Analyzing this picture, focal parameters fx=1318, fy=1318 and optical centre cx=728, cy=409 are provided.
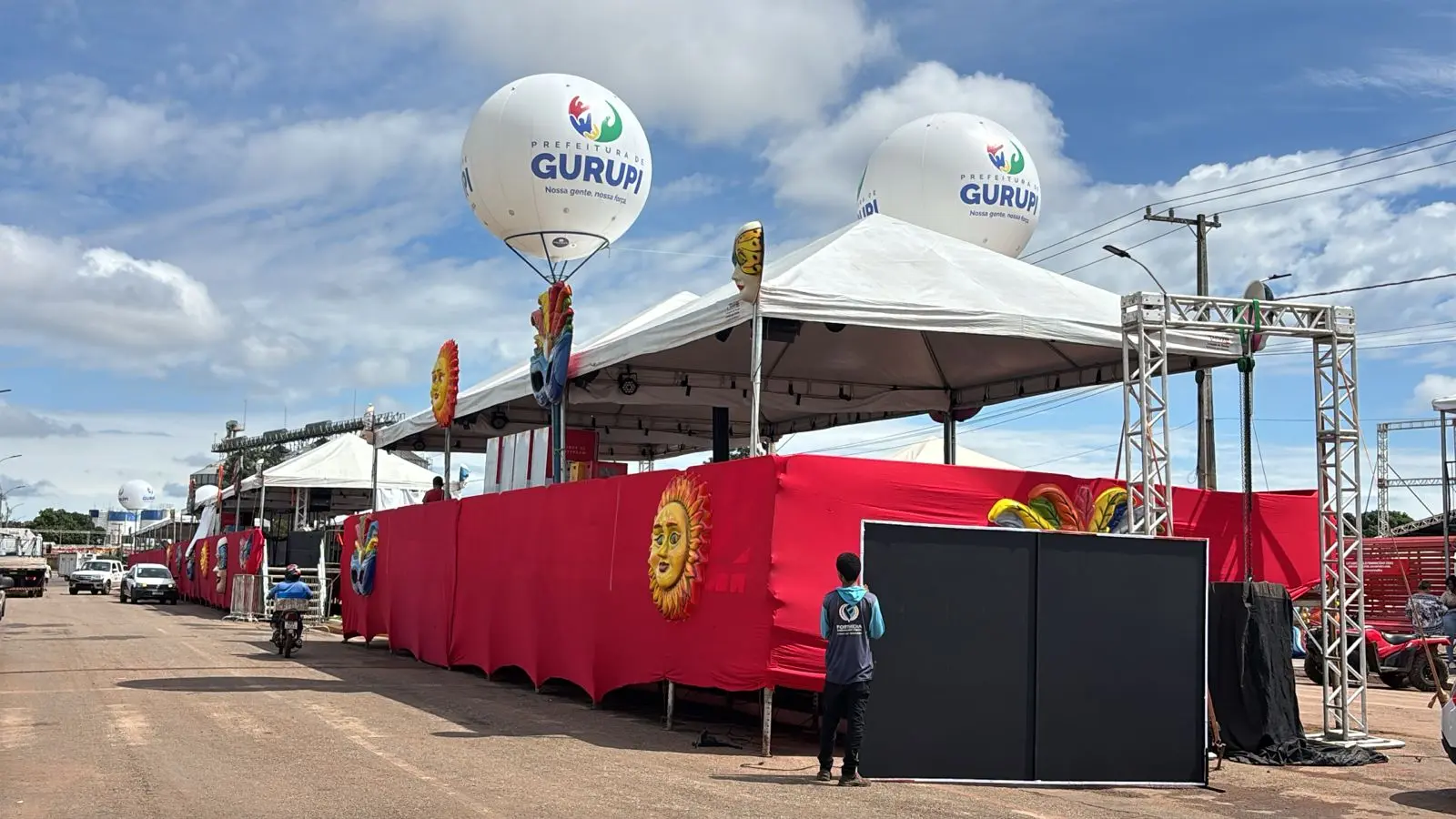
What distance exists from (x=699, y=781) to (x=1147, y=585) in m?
3.98

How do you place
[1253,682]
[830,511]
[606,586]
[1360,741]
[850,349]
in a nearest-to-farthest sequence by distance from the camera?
[830,511]
[1253,682]
[1360,741]
[606,586]
[850,349]

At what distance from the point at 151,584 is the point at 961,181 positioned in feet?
119

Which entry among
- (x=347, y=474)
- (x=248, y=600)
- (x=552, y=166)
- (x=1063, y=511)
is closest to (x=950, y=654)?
(x=1063, y=511)

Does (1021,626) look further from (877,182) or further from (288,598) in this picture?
(288,598)

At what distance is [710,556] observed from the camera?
1223 centimetres

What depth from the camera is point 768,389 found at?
21016 mm

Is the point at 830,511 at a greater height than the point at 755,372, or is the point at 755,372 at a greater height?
the point at 755,372

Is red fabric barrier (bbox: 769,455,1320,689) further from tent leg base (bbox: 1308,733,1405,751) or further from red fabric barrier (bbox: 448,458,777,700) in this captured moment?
tent leg base (bbox: 1308,733,1405,751)

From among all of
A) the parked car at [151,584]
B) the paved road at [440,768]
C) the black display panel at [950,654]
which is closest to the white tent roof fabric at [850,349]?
the black display panel at [950,654]

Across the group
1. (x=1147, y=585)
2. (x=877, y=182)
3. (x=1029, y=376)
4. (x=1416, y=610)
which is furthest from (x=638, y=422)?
(x=1147, y=585)

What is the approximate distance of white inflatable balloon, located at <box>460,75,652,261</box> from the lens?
1889 cm

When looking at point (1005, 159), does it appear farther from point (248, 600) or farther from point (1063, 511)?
point (248, 600)

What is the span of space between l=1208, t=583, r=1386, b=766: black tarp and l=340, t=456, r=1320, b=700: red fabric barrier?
173 cm

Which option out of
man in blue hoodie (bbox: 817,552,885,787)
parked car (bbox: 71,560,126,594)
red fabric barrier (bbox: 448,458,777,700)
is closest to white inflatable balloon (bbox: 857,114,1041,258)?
red fabric barrier (bbox: 448,458,777,700)
